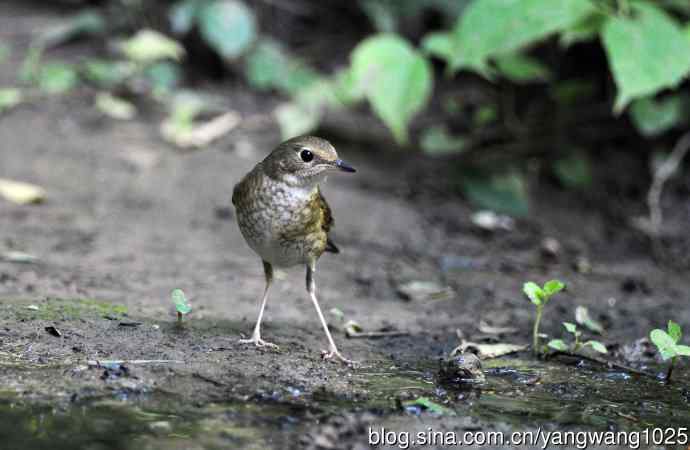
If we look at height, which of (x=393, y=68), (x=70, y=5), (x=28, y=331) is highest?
(x=70, y=5)

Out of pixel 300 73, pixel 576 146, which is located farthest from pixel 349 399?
pixel 300 73

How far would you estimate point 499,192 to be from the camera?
310 inches

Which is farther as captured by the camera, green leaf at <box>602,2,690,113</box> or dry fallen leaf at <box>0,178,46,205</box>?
dry fallen leaf at <box>0,178,46,205</box>

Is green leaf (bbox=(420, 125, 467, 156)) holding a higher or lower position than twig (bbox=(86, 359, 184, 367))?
higher

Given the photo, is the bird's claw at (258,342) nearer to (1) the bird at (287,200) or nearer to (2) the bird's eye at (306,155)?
(1) the bird at (287,200)

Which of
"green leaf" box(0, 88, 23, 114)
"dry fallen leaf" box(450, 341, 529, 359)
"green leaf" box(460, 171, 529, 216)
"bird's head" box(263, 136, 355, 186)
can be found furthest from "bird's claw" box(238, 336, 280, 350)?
"green leaf" box(0, 88, 23, 114)

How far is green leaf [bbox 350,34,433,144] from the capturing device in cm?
698

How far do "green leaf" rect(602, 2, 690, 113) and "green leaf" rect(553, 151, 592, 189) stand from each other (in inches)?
71.4

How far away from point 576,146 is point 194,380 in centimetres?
585

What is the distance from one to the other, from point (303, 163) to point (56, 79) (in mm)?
A: 5349

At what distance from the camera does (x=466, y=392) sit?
11.9ft

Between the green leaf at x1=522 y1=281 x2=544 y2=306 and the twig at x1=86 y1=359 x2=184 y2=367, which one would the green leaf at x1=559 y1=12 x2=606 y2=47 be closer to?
the green leaf at x1=522 y1=281 x2=544 y2=306

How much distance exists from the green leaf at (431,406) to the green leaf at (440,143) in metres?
4.98

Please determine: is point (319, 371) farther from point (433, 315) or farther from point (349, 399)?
point (433, 315)
